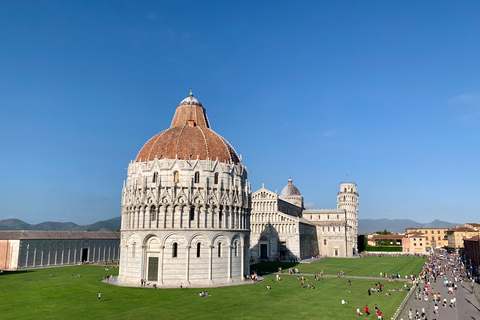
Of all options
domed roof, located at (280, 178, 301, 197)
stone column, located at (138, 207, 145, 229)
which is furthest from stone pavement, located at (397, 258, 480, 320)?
domed roof, located at (280, 178, 301, 197)

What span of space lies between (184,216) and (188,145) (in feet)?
34.8

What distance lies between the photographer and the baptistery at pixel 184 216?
49719 millimetres

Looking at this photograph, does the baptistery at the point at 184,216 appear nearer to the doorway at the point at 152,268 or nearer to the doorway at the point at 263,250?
the doorway at the point at 152,268

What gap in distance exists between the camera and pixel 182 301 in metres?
39.4

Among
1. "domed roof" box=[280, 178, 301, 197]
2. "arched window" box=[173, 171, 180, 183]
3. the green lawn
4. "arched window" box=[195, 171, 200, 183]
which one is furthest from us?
"domed roof" box=[280, 178, 301, 197]

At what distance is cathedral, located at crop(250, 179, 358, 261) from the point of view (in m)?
Answer: 101

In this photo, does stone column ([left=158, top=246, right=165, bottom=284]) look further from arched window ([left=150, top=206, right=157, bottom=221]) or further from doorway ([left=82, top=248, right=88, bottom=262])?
doorway ([left=82, top=248, right=88, bottom=262])

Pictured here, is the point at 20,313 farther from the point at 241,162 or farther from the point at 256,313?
the point at 241,162

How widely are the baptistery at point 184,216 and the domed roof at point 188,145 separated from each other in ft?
0.47

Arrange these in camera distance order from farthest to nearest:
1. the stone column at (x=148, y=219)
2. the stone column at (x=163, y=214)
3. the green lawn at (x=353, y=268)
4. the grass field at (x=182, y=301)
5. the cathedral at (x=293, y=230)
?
the cathedral at (x=293, y=230) < the green lawn at (x=353, y=268) < the stone column at (x=148, y=219) < the stone column at (x=163, y=214) < the grass field at (x=182, y=301)

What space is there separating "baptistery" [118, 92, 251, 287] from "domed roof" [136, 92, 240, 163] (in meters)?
0.14

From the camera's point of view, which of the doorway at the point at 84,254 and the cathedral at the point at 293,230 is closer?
the doorway at the point at 84,254

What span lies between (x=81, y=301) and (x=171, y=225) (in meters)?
14.6

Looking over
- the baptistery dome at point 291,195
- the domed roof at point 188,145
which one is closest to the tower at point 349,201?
the baptistery dome at point 291,195
